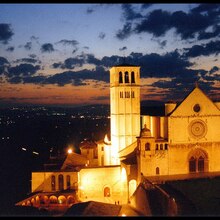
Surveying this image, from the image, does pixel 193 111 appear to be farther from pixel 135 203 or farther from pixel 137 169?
pixel 135 203

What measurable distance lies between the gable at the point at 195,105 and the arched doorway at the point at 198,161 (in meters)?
3.37

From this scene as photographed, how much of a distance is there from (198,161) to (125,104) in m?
9.52

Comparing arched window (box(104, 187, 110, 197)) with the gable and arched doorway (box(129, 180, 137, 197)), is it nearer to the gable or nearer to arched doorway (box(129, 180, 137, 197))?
arched doorway (box(129, 180, 137, 197))

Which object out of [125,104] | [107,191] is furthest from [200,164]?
[125,104]

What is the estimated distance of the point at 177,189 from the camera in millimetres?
25969

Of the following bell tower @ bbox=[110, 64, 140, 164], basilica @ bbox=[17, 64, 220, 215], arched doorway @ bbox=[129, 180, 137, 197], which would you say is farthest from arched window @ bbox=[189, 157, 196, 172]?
bell tower @ bbox=[110, 64, 140, 164]

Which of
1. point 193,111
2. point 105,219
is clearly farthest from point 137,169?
point 105,219

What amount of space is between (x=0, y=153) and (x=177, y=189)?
201ft

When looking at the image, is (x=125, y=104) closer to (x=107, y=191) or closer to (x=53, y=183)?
(x=107, y=191)

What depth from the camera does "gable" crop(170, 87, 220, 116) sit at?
31891 millimetres

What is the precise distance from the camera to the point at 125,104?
3750 cm

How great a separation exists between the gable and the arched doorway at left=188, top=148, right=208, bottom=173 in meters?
3.37

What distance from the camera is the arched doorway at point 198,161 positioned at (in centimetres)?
3228

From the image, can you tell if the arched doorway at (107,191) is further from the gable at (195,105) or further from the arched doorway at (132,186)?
the gable at (195,105)
